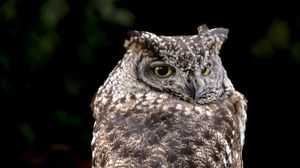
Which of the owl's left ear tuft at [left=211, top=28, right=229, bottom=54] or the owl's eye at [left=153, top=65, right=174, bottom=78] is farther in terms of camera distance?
the owl's left ear tuft at [left=211, top=28, right=229, bottom=54]

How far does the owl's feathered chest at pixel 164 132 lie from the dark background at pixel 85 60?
1.84m

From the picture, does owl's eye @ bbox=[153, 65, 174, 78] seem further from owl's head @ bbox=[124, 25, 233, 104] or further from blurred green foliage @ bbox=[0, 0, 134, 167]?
blurred green foliage @ bbox=[0, 0, 134, 167]

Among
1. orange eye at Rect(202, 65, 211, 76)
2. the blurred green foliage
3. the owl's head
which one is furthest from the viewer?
the blurred green foliage

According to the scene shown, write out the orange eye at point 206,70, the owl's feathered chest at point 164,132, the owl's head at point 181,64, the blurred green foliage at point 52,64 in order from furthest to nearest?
1. the blurred green foliage at point 52,64
2. the orange eye at point 206,70
3. the owl's head at point 181,64
4. the owl's feathered chest at point 164,132

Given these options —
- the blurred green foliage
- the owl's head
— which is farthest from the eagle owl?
the blurred green foliage

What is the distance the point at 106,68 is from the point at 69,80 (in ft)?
0.83

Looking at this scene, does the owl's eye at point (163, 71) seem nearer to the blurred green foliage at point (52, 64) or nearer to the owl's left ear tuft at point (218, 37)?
the owl's left ear tuft at point (218, 37)

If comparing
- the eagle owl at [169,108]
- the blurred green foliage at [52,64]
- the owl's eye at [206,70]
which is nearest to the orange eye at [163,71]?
the eagle owl at [169,108]

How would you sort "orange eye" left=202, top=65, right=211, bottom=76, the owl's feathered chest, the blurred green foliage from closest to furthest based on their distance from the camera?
the owl's feathered chest
"orange eye" left=202, top=65, right=211, bottom=76
the blurred green foliage

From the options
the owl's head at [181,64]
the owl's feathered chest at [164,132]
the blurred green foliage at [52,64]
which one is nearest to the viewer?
the owl's feathered chest at [164,132]

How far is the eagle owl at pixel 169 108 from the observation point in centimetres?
486

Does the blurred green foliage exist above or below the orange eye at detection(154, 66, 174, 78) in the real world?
above

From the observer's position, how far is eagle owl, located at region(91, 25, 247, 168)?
4.86 metres

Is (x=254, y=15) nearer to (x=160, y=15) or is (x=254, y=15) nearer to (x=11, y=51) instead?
(x=160, y=15)
